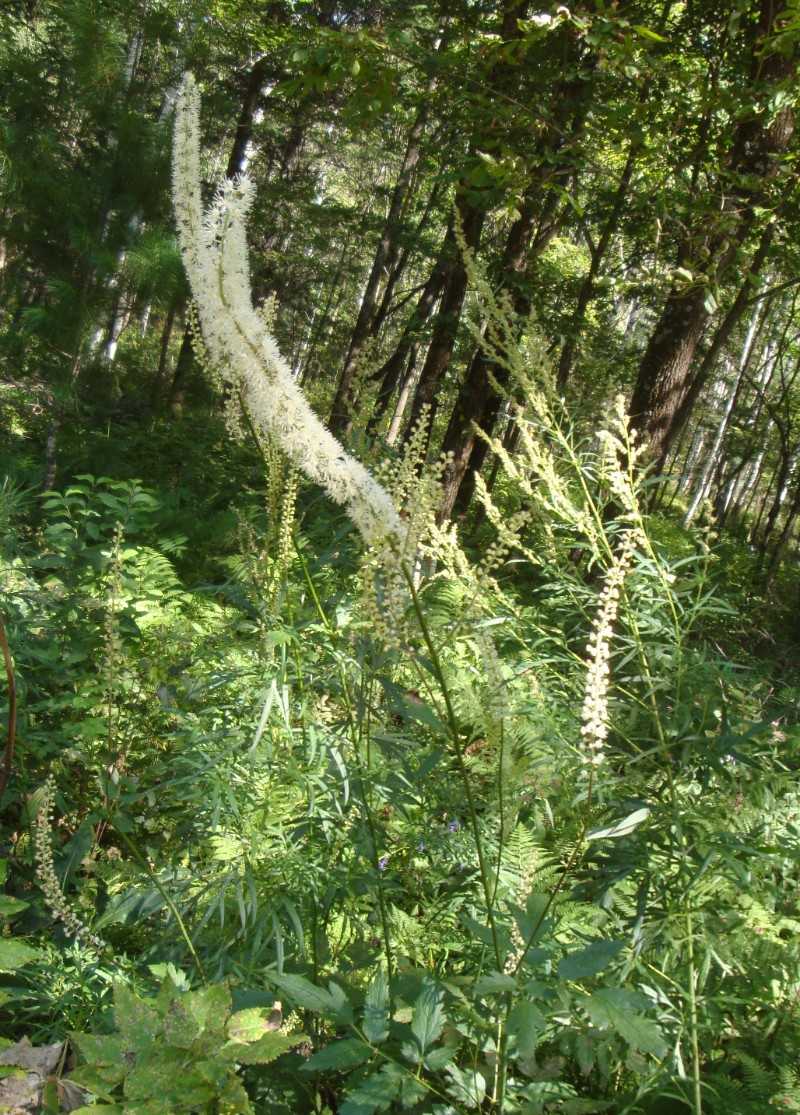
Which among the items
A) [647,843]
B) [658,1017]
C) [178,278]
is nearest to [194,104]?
[647,843]

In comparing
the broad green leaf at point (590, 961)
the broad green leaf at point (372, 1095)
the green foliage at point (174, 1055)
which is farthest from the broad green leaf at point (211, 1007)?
the broad green leaf at point (590, 961)

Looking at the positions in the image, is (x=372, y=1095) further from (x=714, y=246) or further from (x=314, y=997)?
(x=714, y=246)

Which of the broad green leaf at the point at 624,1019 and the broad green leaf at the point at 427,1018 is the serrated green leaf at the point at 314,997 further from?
the broad green leaf at the point at 624,1019

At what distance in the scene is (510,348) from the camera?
282cm

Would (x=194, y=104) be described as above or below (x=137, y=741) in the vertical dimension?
above

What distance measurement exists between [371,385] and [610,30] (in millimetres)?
2570

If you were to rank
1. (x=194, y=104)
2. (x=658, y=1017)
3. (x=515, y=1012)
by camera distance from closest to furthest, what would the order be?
(x=515, y=1012) → (x=194, y=104) → (x=658, y=1017)

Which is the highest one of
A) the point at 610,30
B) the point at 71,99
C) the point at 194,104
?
the point at 71,99

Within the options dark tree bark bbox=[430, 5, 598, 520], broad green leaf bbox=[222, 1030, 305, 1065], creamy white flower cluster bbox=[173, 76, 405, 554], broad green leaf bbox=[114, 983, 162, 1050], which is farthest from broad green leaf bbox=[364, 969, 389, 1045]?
dark tree bark bbox=[430, 5, 598, 520]

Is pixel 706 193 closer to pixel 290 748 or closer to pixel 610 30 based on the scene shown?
pixel 610 30

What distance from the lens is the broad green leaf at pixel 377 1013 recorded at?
1.44 m

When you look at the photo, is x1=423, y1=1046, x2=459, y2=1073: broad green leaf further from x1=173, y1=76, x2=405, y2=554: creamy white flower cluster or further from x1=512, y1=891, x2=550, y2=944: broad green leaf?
x1=173, y1=76, x2=405, y2=554: creamy white flower cluster

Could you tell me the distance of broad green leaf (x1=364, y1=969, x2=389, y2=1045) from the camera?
144 centimetres

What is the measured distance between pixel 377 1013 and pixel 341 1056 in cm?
11
